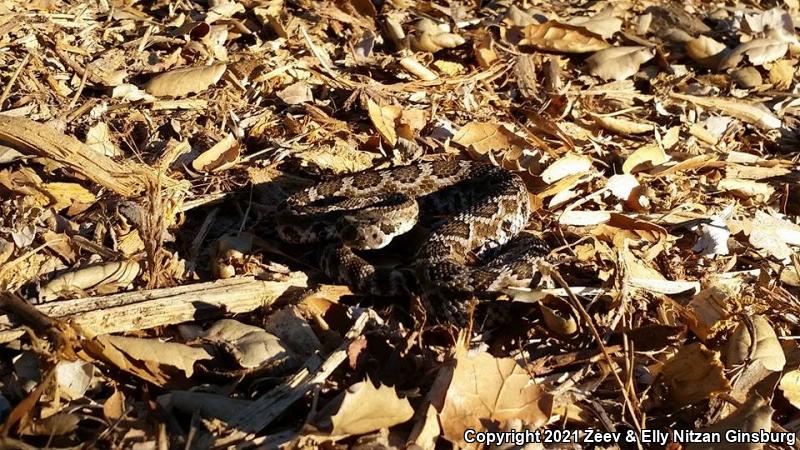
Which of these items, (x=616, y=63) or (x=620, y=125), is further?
(x=616, y=63)

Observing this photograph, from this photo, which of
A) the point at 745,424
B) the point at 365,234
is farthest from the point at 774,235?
the point at 365,234

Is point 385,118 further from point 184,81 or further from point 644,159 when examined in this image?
point 644,159

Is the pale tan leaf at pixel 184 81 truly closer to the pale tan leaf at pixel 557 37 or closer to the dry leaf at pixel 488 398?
the pale tan leaf at pixel 557 37

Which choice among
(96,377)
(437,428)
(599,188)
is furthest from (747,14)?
(96,377)

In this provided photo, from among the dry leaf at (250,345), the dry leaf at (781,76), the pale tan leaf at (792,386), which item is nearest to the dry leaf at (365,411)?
the dry leaf at (250,345)

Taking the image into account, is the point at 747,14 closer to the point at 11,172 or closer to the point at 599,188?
the point at 599,188
